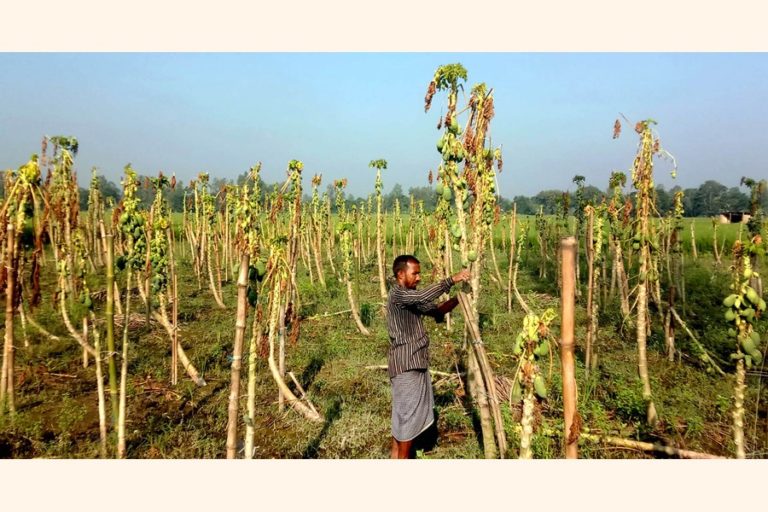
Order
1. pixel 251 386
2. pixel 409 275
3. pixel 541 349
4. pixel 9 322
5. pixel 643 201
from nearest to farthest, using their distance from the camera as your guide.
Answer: pixel 541 349 → pixel 251 386 → pixel 409 275 → pixel 9 322 → pixel 643 201

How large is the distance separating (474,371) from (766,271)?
14994mm

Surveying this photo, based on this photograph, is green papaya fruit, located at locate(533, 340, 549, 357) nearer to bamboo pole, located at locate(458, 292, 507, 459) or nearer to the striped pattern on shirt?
bamboo pole, located at locate(458, 292, 507, 459)

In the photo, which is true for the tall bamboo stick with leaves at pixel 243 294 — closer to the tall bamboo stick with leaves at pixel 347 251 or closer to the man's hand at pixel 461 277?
the man's hand at pixel 461 277

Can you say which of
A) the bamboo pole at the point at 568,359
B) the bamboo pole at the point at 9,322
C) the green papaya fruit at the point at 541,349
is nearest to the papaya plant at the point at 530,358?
the green papaya fruit at the point at 541,349

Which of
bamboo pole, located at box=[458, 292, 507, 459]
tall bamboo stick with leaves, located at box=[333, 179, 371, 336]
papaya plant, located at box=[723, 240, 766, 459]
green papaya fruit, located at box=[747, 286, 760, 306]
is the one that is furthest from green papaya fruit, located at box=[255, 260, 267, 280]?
tall bamboo stick with leaves, located at box=[333, 179, 371, 336]

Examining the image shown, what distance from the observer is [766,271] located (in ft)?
44.9

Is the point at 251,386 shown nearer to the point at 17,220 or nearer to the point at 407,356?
the point at 407,356

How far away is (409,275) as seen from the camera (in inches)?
145

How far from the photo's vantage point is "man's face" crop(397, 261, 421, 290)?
3.66m

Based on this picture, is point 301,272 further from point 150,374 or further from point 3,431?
point 3,431

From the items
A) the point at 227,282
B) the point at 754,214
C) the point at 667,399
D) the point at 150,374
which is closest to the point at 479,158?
the point at 667,399

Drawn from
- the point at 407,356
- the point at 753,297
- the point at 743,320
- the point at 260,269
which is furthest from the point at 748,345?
the point at 260,269

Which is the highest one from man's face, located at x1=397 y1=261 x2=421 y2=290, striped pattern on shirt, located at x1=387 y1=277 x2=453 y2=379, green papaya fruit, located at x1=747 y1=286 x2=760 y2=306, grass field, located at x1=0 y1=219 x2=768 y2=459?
man's face, located at x1=397 y1=261 x2=421 y2=290

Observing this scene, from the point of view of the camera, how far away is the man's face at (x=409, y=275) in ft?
12.0
